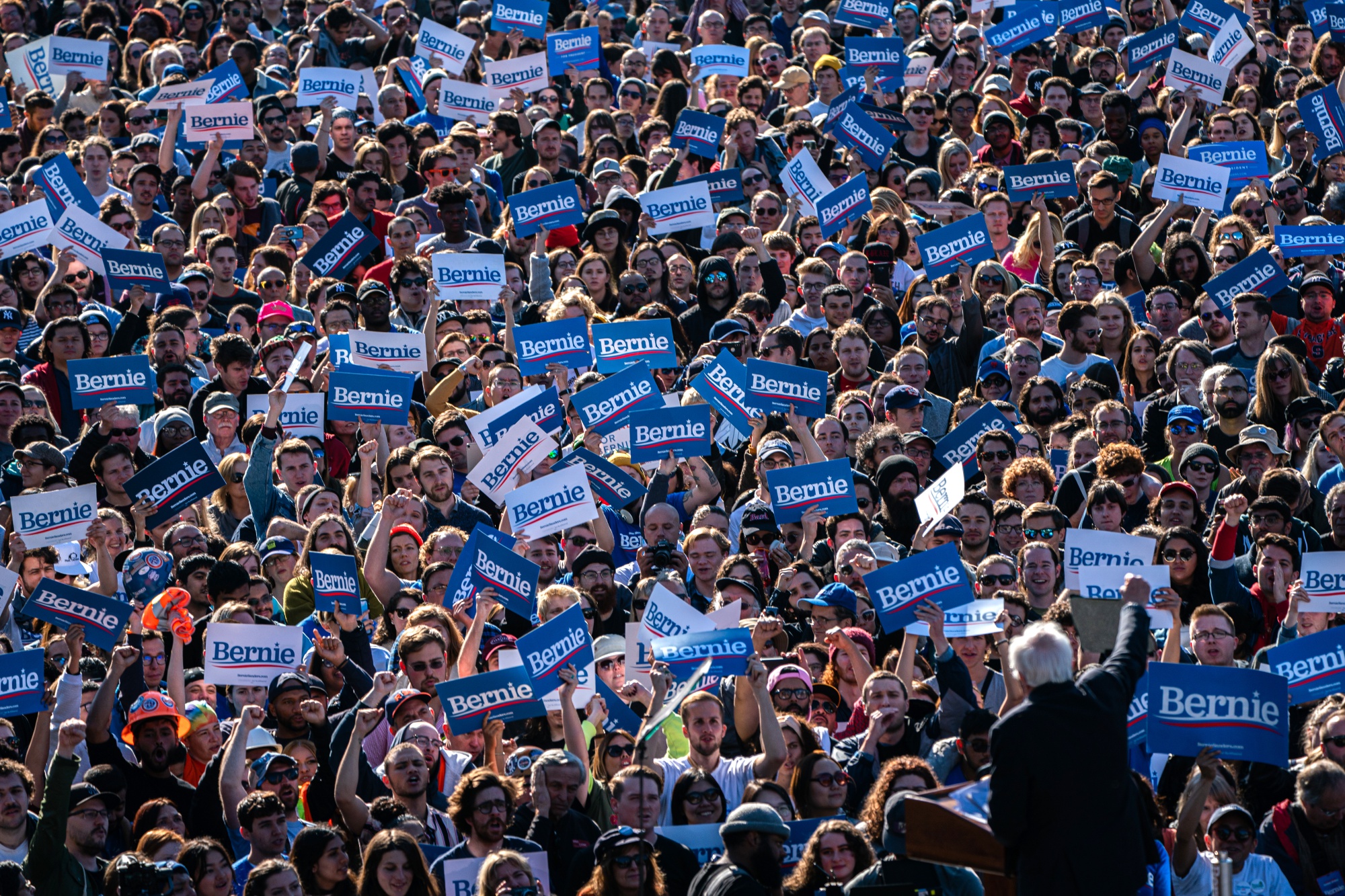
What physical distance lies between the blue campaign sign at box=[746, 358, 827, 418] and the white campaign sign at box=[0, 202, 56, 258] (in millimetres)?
5463

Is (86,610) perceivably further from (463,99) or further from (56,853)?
(463,99)

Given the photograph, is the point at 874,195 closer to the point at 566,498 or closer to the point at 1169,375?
the point at 1169,375

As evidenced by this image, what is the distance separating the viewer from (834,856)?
8.06 metres

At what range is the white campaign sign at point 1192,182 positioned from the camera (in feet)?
46.4

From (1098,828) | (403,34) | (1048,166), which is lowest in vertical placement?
(403,34)

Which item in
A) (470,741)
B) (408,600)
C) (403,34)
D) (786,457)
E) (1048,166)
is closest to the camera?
(470,741)

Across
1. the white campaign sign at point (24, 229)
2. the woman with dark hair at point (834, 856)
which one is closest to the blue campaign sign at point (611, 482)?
the woman with dark hair at point (834, 856)

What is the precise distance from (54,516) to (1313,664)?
6.29m

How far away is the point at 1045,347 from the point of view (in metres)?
13.0

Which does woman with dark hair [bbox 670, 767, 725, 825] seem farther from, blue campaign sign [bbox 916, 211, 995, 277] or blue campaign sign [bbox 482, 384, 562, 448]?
Answer: blue campaign sign [bbox 916, 211, 995, 277]

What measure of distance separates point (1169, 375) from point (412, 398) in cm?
456

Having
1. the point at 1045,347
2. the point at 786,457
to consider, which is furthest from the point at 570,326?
the point at 1045,347

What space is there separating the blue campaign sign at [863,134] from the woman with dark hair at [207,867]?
8.56m

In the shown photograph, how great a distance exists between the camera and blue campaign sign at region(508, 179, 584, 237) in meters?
14.6
